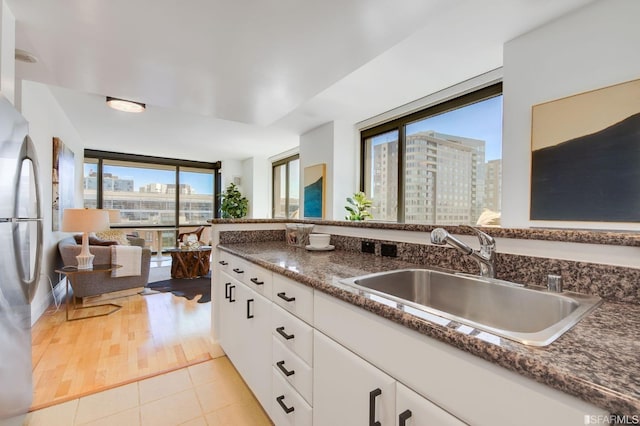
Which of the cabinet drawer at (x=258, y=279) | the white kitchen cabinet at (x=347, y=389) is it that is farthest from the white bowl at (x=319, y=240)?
the white kitchen cabinet at (x=347, y=389)

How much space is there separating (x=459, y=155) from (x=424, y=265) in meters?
2.52

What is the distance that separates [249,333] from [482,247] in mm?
1296

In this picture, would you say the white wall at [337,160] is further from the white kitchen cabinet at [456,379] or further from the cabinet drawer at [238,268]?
the white kitchen cabinet at [456,379]

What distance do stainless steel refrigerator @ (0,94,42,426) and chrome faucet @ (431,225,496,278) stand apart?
5.90 ft

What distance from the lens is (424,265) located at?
1403mm

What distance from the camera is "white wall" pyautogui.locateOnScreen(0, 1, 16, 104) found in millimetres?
1555

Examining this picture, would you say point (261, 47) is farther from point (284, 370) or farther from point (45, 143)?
point (45, 143)

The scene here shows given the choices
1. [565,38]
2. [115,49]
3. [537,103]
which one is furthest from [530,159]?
[115,49]

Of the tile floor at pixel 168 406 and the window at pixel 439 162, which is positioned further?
the window at pixel 439 162

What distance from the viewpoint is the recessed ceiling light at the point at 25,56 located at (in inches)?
83.7

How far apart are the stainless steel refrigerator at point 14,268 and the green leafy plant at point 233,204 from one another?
585 cm

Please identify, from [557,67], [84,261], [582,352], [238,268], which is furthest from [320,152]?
[582,352]

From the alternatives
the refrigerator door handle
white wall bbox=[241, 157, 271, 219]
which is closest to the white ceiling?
the refrigerator door handle

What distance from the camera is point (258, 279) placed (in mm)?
1540
